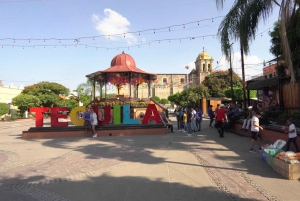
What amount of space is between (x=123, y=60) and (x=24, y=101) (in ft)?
95.7

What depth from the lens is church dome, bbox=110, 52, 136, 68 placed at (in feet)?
64.4

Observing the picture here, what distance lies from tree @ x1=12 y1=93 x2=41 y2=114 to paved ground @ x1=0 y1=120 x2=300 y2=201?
36074 millimetres

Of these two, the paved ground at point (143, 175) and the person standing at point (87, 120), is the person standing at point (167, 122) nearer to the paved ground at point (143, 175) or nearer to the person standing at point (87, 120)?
the person standing at point (87, 120)

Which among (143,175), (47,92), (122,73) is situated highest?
(47,92)

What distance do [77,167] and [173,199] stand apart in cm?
345

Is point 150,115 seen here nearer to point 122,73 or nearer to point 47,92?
point 122,73

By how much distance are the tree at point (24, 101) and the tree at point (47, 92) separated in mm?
2774

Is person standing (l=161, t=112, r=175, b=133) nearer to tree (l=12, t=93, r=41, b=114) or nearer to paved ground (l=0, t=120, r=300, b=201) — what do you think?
paved ground (l=0, t=120, r=300, b=201)

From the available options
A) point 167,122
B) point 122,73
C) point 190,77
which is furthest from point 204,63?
point 167,122

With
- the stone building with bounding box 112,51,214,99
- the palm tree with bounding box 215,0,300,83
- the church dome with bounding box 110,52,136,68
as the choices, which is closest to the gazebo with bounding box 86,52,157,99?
the church dome with bounding box 110,52,136,68

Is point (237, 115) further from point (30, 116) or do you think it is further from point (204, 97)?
point (30, 116)

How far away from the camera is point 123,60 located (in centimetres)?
1969

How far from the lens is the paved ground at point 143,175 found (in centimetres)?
477

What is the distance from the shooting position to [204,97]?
39.6 m
